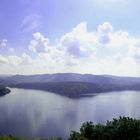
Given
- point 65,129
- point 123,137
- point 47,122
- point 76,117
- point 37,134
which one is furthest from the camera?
point 76,117

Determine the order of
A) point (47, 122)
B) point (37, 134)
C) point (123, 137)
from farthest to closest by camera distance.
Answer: point (47, 122) → point (37, 134) → point (123, 137)

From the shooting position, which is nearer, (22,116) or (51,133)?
(51,133)

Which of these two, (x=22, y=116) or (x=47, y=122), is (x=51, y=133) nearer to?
(x=47, y=122)

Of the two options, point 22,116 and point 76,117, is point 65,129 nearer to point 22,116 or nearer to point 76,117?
point 76,117

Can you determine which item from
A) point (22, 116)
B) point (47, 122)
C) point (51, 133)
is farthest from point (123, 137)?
point (22, 116)

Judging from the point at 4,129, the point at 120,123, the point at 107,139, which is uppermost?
the point at 120,123

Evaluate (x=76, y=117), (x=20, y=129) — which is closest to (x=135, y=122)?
(x=20, y=129)

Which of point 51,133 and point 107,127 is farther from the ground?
point 107,127

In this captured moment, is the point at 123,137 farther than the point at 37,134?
No

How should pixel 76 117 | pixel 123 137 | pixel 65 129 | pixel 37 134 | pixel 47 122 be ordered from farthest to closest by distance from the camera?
1. pixel 76 117
2. pixel 47 122
3. pixel 65 129
4. pixel 37 134
5. pixel 123 137
